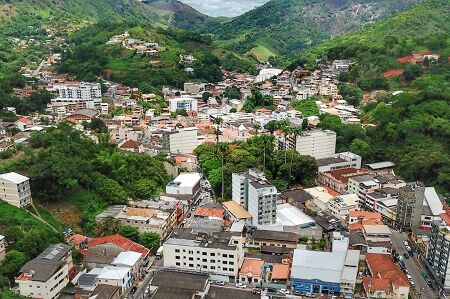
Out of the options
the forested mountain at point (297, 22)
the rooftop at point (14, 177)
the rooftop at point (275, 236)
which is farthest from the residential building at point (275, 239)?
the forested mountain at point (297, 22)

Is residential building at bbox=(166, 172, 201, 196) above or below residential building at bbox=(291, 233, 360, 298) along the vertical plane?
above

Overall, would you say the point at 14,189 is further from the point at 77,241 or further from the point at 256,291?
the point at 256,291

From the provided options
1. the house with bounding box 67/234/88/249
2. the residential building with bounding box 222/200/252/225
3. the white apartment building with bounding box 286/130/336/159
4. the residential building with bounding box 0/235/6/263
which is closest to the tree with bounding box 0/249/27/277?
the residential building with bounding box 0/235/6/263

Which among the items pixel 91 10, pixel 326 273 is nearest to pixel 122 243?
pixel 326 273

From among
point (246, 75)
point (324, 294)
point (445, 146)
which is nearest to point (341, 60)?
point (246, 75)

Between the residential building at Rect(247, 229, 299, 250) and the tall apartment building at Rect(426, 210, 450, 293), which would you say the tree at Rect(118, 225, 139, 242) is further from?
the tall apartment building at Rect(426, 210, 450, 293)

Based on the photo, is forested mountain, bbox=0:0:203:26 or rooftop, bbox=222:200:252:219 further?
forested mountain, bbox=0:0:203:26

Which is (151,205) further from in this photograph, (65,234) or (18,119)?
(18,119)
